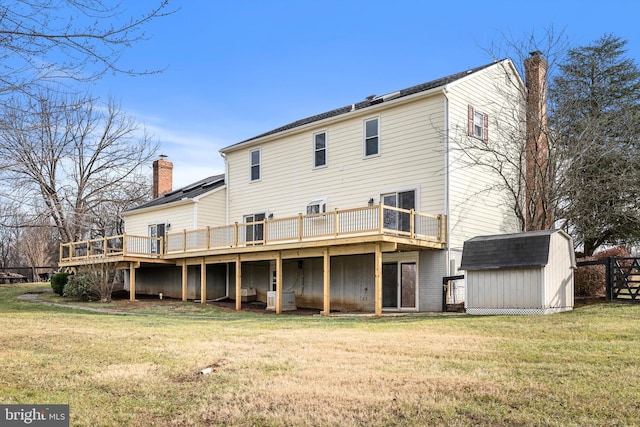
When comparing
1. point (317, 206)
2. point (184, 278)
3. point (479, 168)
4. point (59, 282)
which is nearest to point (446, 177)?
point (479, 168)

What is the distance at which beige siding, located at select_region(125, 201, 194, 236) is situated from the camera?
26625 millimetres

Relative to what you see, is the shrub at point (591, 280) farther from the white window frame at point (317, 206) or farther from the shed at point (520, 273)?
the white window frame at point (317, 206)

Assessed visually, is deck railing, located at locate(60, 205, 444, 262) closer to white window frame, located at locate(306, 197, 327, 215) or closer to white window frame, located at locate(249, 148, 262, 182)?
white window frame, located at locate(306, 197, 327, 215)

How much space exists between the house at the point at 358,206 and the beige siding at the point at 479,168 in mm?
58

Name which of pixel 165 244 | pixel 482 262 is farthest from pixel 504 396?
pixel 165 244

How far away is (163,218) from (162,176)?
6141 mm

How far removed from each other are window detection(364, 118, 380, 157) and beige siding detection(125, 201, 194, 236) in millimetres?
9144

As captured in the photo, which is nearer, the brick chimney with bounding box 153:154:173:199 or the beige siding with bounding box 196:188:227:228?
the beige siding with bounding box 196:188:227:228

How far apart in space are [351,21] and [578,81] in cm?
1420

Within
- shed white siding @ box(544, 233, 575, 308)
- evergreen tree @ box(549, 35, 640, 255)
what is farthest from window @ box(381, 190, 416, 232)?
evergreen tree @ box(549, 35, 640, 255)

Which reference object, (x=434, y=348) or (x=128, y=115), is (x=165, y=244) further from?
(x=434, y=348)

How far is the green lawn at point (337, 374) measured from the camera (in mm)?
6035

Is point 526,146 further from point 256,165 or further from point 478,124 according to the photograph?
point 256,165

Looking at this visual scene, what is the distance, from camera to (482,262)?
53.1 ft
